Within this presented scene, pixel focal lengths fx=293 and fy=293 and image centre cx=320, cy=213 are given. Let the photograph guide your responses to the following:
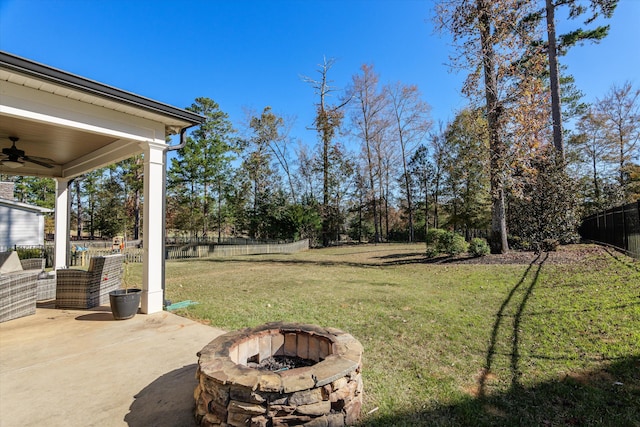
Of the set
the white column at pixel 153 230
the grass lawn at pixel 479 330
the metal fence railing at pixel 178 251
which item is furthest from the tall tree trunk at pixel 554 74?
the white column at pixel 153 230

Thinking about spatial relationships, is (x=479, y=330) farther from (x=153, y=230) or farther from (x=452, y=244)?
Result: (x=452, y=244)

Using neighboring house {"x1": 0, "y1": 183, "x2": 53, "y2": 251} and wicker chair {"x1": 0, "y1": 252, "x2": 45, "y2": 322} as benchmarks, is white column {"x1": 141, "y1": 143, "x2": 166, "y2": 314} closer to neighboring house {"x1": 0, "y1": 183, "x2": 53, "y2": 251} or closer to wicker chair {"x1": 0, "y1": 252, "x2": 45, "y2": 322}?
wicker chair {"x1": 0, "y1": 252, "x2": 45, "y2": 322}

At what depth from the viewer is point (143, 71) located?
35.9 ft

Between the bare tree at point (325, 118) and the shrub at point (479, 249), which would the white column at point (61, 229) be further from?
the bare tree at point (325, 118)

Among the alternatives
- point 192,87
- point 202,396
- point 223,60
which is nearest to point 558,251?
point 202,396

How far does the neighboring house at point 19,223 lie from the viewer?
44.7ft

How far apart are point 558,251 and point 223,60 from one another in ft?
48.4

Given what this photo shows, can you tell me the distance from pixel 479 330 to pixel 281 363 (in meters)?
2.60

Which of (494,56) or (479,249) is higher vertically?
(494,56)

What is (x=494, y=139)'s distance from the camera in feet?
29.6

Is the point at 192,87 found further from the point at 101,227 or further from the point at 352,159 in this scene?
the point at 101,227

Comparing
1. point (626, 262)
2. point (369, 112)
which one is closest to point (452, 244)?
point (626, 262)

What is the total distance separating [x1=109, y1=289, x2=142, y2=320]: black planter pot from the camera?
408 centimetres

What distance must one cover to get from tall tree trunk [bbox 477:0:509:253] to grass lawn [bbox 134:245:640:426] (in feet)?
5.68
